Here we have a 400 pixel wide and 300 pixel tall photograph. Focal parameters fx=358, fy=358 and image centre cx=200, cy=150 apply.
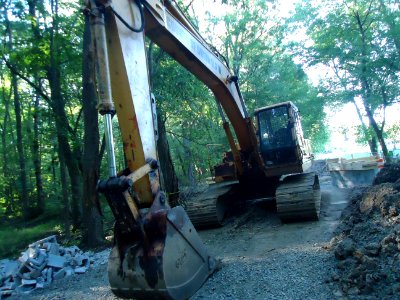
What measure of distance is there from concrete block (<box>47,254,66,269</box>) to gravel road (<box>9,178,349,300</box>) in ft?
1.66

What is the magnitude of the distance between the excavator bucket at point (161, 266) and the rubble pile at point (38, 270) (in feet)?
11.4

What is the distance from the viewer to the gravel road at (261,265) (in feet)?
12.8

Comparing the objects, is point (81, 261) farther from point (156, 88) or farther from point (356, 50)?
point (356, 50)

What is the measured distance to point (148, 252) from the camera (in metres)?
3.16

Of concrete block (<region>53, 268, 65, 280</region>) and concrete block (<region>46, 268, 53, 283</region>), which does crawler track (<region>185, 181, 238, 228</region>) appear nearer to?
concrete block (<region>53, 268, 65, 280</region>)

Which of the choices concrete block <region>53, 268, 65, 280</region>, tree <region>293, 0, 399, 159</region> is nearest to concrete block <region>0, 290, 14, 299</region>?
concrete block <region>53, 268, 65, 280</region>

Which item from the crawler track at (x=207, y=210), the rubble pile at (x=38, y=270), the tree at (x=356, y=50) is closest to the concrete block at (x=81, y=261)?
the rubble pile at (x=38, y=270)

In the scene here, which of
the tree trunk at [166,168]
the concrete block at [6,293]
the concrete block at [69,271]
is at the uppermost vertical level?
the tree trunk at [166,168]

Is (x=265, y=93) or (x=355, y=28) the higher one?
(x=355, y=28)

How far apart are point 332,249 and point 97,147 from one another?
224 inches

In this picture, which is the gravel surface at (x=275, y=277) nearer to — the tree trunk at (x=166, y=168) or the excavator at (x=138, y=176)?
the excavator at (x=138, y=176)

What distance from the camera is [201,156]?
16500 mm

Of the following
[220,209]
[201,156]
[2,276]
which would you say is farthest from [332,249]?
[201,156]

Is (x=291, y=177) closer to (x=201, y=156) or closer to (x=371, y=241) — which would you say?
(x=371, y=241)
